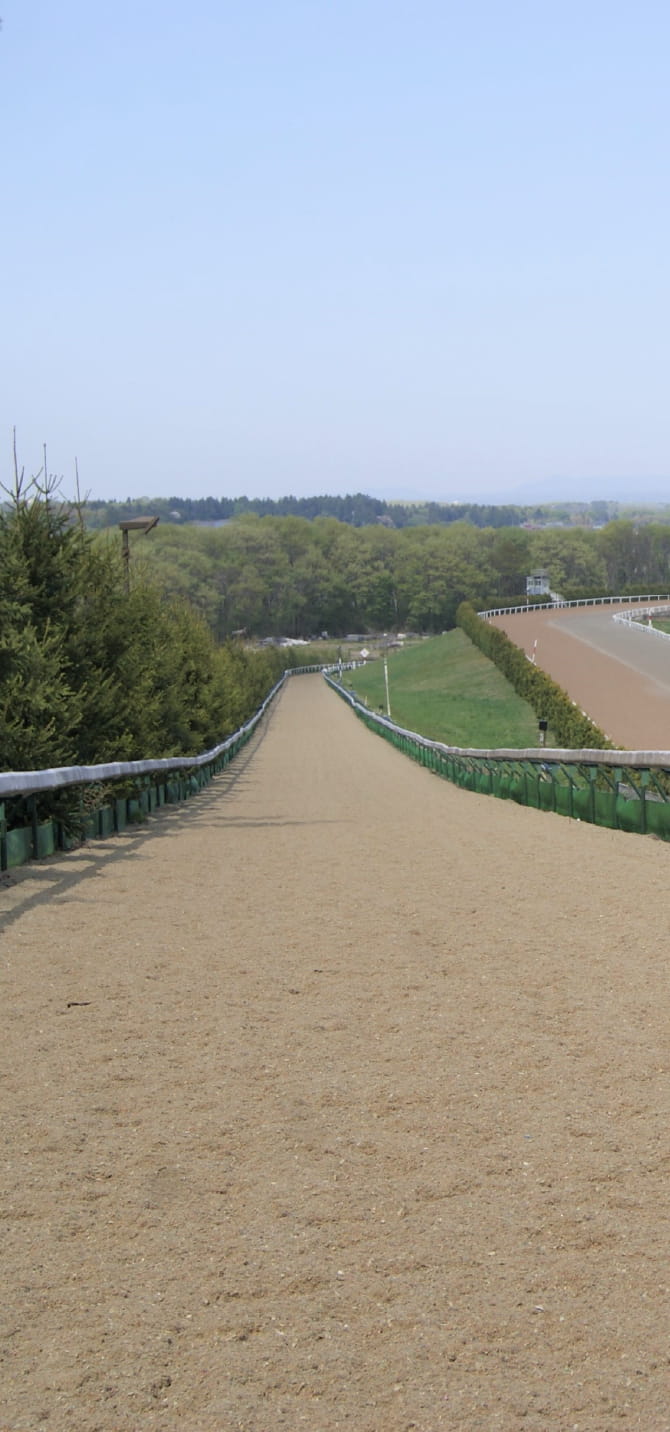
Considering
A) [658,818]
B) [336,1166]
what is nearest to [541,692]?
[658,818]

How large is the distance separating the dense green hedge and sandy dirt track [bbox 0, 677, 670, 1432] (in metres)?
26.1

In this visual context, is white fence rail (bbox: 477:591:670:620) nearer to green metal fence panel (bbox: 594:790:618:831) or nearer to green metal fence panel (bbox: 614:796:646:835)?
green metal fence panel (bbox: 594:790:618:831)

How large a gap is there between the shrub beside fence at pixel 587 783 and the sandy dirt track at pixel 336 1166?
5.17 meters

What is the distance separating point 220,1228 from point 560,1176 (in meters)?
1.12

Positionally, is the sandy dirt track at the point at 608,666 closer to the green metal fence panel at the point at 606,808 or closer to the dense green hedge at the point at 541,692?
the dense green hedge at the point at 541,692

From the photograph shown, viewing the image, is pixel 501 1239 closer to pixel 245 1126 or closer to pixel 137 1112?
pixel 245 1126

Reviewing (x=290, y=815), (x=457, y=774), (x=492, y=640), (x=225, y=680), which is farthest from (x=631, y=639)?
(x=290, y=815)

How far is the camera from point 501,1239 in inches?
153

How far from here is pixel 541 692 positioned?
191ft

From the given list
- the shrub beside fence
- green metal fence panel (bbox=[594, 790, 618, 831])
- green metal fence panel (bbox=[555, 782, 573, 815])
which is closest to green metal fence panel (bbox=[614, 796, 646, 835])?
the shrub beside fence

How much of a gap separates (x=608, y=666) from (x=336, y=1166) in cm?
6807

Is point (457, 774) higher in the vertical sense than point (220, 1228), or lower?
lower

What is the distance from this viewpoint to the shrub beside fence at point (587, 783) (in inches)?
560

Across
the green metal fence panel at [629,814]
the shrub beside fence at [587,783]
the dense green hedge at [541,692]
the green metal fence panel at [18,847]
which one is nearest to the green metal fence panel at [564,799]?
the shrub beside fence at [587,783]
